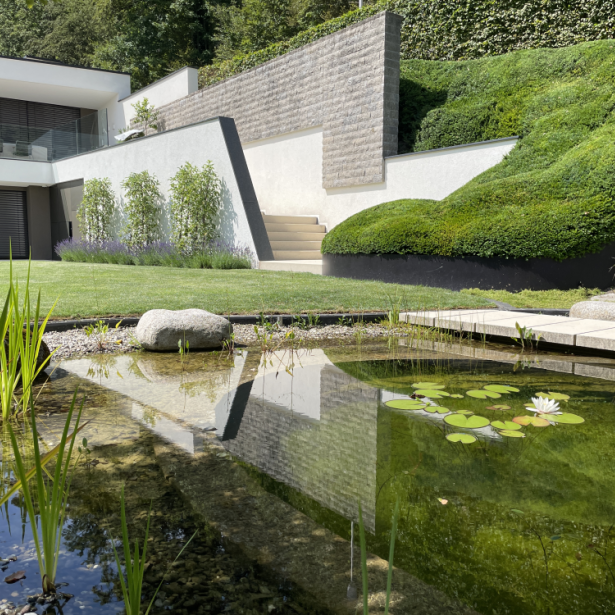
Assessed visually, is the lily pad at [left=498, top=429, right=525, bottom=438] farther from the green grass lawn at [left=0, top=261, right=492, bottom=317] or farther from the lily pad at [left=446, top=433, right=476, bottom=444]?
the green grass lawn at [left=0, top=261, right=492, bottom=317]

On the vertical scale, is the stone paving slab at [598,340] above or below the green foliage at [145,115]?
below

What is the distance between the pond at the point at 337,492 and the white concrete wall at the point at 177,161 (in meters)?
7.95

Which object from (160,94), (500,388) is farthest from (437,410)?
(160,94)

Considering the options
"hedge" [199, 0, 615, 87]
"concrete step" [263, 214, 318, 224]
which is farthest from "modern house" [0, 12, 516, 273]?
"hedge" [199, 0, 615, 87]

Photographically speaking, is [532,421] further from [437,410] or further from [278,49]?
[278,49]

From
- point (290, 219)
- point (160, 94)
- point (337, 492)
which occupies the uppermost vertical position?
point (160, 94)

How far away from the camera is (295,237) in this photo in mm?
12492

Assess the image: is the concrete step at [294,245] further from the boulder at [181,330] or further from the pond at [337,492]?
the pond at [337,492]

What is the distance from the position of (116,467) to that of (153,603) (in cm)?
93

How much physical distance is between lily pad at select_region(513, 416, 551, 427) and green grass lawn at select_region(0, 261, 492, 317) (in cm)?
299

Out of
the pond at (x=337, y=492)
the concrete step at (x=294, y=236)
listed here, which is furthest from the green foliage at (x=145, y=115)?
the pond at (x=337, y=492)

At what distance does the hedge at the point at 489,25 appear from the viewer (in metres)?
10.5

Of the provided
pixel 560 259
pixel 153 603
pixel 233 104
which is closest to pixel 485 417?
pixel 153 603

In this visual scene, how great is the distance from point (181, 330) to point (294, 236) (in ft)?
26.5
